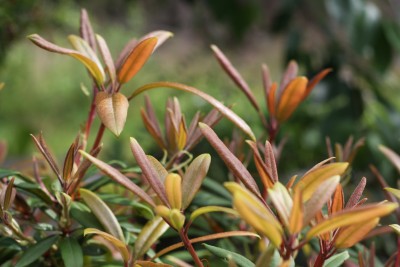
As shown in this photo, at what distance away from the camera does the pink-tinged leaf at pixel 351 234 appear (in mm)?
485

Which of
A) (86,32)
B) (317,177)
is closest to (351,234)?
(317,177)

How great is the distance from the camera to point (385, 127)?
1.82 m

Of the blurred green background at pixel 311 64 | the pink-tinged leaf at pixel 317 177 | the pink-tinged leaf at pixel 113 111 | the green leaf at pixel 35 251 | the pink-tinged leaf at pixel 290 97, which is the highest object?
the pink-tinged leaf at pixel 113 111

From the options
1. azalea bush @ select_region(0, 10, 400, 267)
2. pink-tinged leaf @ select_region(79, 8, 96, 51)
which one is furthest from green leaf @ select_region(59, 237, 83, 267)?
pink-tinged leaf @ select_region(79, 8, 96, 51)

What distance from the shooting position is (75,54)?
60 cm

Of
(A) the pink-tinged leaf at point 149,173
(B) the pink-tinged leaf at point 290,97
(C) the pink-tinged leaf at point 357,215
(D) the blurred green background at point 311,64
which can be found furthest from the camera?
(D) the blurred green background at point 311,64

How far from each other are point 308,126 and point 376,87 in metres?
0.37

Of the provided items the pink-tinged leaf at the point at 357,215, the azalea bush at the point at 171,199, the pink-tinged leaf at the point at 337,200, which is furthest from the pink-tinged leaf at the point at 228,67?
the pink-tinged leaf at the point at 357,215

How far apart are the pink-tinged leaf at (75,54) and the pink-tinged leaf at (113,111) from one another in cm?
4

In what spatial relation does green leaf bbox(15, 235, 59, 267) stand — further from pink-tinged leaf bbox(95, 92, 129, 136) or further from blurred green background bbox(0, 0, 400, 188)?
blurred green background bbox(0, 0, 400, 188)

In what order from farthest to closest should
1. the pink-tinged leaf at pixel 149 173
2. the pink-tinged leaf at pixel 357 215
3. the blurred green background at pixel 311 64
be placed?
the blurred green background at pixel 311 64 → the pink-tinged leaf at pixel 149 173 → the pink-tinged leaf at pixel 357 215

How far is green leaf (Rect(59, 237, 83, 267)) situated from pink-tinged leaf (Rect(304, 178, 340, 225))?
24cm

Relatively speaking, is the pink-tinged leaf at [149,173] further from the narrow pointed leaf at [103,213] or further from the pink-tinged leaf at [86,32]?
the pink-tinged leaf at [86,32]

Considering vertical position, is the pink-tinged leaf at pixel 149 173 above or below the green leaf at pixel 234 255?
above
